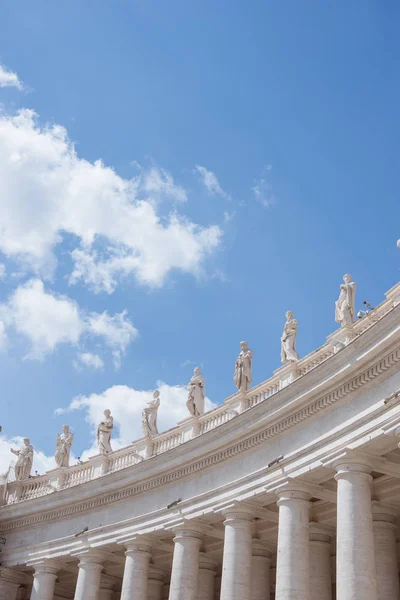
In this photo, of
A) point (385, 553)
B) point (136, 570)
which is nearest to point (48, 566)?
point (136, 570)

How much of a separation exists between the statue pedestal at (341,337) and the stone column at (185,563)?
15712 mm

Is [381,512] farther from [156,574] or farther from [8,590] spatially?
[8,590]

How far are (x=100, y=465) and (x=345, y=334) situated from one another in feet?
94.5

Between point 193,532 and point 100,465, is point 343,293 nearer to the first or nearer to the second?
point 193,532

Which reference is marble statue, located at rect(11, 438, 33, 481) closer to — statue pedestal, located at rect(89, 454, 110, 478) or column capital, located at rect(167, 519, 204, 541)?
statue pedestal, located at rect(89, 454, 110, 478)

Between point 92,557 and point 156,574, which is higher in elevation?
point 156,574

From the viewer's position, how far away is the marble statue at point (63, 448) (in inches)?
2741

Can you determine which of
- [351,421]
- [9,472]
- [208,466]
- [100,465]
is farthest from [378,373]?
[9,472]

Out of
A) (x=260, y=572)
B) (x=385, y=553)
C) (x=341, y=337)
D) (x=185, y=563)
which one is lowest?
(x=385, y=553)

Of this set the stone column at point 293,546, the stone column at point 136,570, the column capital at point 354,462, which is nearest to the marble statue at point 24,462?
the stone column at point 136,570

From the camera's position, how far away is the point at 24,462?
244 ft

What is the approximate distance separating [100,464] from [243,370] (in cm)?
1813

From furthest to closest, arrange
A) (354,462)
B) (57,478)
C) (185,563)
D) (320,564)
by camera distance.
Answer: (57,478) → (185,563) → (320,564) → (354,462)

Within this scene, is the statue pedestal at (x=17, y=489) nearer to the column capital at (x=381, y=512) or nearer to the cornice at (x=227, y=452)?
the cornice at (x=227, y=452)
